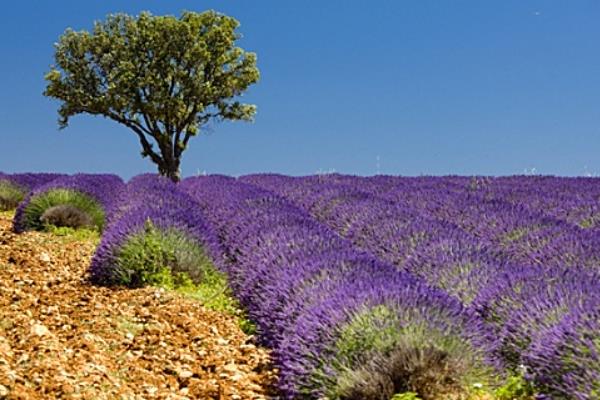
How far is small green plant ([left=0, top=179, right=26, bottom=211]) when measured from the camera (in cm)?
1733

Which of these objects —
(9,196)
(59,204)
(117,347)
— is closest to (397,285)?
(117,347)

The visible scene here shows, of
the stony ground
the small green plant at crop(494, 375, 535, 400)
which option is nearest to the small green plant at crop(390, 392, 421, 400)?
the small green plant at crop(494, 375, 535, 400)

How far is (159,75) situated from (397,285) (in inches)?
965

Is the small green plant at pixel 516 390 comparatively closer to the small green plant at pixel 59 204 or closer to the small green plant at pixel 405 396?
the small green plant at pixel 405 396

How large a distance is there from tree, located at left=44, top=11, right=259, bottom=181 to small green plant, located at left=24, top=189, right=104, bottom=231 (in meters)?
14.6

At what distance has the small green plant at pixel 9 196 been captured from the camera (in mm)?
17328

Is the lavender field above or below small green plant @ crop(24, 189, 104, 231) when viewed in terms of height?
below

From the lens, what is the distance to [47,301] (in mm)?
6781

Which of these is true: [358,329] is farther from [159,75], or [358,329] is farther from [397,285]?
[159,75]

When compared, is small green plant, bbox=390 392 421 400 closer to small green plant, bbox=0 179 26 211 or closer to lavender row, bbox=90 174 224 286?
lavender row, bbox=90 174 224 286

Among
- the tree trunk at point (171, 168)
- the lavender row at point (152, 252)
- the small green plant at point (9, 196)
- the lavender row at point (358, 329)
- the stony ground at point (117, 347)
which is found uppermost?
the tree trunk at point (171, 168)

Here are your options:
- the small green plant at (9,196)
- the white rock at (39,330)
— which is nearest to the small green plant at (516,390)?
the white rock at (39,330)

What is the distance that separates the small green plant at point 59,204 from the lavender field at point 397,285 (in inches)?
64.7

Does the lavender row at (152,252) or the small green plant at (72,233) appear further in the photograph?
the small green plant at (72,233)
